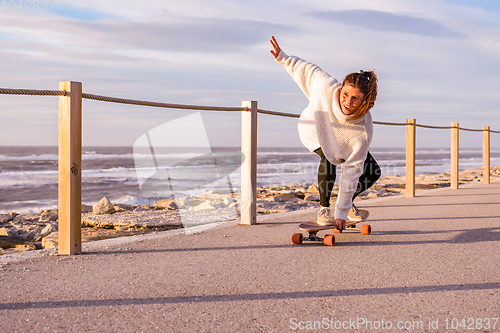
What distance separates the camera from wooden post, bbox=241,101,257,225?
3.89m

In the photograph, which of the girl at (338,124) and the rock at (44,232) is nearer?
the girl at (338,124)

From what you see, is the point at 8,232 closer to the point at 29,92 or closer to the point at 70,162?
the point at 70,162

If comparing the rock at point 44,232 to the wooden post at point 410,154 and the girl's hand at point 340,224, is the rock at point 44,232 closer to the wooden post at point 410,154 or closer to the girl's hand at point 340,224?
the girl's hand at point 340,224

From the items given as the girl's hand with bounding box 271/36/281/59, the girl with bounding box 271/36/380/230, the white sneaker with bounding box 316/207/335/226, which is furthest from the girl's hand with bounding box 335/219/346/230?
the girl's hand with bounding box 271/36/281/59

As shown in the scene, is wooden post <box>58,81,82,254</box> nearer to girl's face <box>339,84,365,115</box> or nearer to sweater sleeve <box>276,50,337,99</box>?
sweater sleeve <box>276,50,337,99</box>

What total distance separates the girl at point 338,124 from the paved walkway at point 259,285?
0.42 metres

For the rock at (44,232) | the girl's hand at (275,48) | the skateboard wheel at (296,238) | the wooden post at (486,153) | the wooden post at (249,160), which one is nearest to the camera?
the skateboard wheel at (296,238)

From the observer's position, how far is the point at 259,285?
212 centimetres

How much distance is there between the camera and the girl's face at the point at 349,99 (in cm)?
275

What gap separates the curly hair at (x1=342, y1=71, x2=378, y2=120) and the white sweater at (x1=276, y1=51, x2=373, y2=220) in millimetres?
95

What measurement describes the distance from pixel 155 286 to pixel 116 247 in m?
0.97

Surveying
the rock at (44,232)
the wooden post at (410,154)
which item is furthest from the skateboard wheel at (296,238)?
the wooden post at (410,154)

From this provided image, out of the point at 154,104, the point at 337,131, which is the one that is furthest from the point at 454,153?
the point at 154,104

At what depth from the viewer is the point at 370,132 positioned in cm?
296
